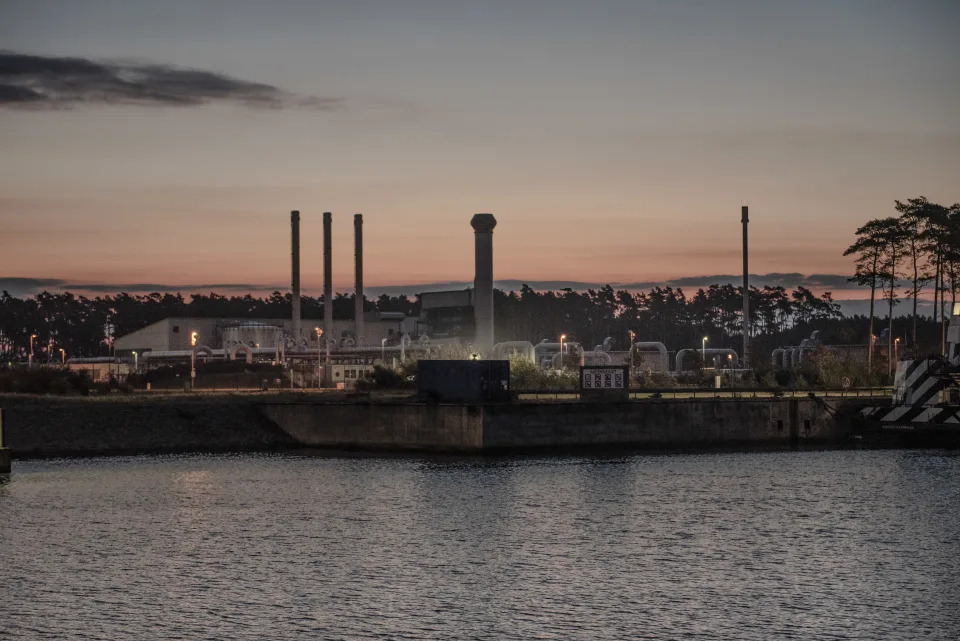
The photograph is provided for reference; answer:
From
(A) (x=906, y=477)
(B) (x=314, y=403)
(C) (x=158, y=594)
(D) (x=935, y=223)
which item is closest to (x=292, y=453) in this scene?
(B) (x=314, y=403)

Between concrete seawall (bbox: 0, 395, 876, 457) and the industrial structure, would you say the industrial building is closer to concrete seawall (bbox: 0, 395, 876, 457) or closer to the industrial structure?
the industrial structure

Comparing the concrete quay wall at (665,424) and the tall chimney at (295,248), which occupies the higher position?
the tall chimney at (295,248)

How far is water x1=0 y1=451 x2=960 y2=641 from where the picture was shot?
36938 mm

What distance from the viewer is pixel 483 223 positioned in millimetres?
145500

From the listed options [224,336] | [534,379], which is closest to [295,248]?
[224,336]

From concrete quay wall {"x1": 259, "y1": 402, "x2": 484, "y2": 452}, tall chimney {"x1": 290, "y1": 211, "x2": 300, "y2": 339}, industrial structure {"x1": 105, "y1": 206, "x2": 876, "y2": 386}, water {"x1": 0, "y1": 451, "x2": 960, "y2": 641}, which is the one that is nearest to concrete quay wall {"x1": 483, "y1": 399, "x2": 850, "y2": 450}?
concrete quay wall {"x1": 259, "y1": 402, "x2": 484, "y2": 452}

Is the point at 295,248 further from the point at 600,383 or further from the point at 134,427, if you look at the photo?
the point at 600,383

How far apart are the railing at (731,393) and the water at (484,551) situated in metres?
16.9

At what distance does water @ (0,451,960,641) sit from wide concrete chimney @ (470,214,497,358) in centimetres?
7186

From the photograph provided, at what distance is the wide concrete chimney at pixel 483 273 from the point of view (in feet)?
479

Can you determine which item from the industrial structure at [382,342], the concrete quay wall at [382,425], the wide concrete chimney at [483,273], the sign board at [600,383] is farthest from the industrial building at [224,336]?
the sign board at [600,383]

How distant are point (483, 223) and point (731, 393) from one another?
53.9 meters

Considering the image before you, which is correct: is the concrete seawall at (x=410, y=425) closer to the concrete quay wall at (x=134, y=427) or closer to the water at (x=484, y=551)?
the concrete quay wall at (x=134, y=427)

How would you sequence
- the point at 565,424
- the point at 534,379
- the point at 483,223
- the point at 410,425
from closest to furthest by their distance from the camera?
the point at 565,424
the point at 410,425
the point at 534,379
the point at 483,223
